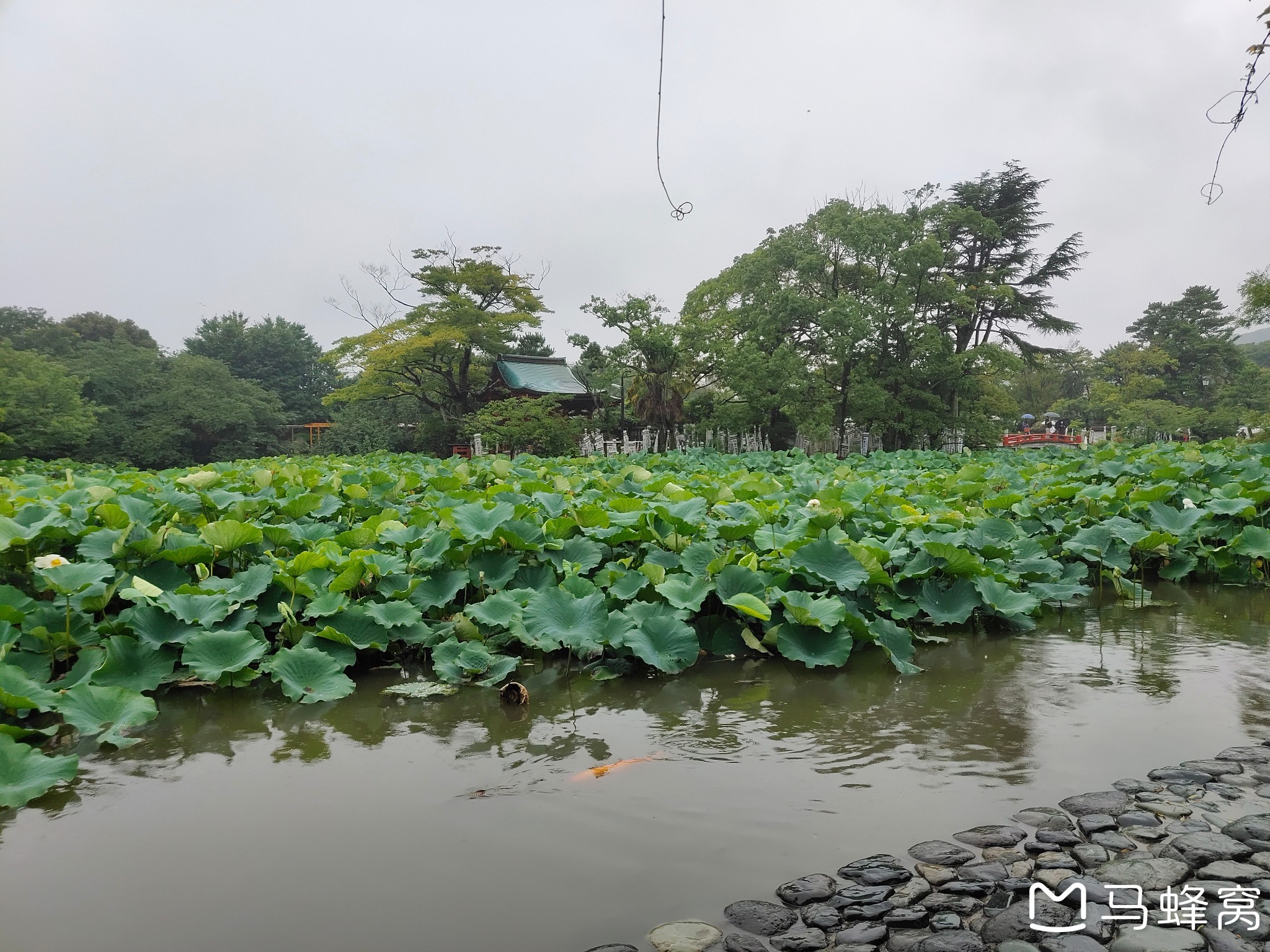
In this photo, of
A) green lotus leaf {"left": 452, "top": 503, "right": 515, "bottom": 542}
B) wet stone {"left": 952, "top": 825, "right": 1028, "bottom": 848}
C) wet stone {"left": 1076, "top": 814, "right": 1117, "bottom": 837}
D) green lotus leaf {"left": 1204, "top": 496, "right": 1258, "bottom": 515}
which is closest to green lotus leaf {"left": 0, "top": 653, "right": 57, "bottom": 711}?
green lotus leaf {"left": 452, "top": 503, "right": 515, "bottom": 542}

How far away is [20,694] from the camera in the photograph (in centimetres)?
239

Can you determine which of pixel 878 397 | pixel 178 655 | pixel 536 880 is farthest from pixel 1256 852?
pixel 878 397

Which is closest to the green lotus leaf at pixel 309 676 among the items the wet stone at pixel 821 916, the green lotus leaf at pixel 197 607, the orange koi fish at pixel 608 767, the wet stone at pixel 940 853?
the green lotus leaf at pixel 197 607

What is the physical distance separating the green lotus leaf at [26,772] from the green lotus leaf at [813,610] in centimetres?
234

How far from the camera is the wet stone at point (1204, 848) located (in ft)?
5.58

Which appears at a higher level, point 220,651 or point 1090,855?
point 220,651

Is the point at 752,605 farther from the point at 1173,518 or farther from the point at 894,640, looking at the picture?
the point at 1173,518

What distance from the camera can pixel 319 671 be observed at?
287 centimetres

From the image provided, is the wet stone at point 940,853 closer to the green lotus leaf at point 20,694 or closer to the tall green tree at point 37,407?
the green lotus leaf at point 20,694

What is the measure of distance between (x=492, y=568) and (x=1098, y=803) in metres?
2.47

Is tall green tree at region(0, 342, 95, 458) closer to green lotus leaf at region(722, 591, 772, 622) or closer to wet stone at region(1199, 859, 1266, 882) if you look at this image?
green lotus leaf at region(722, 591, 772, 622)

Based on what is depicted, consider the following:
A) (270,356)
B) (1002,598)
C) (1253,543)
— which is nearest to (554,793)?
(1002,598)

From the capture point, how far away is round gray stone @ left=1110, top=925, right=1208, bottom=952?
1418 millimetres

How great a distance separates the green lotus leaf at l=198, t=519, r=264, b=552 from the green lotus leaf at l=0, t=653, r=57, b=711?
3.34 ft
